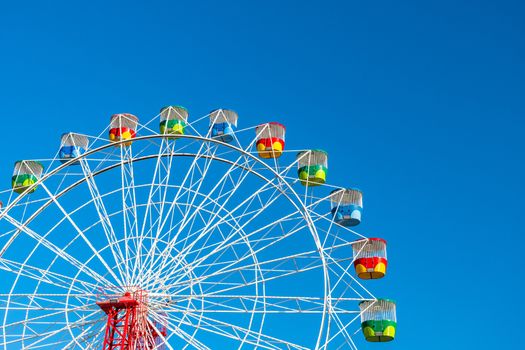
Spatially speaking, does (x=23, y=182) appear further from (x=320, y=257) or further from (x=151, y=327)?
(x=320, y=257)

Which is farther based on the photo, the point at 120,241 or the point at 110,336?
the point at 120,241

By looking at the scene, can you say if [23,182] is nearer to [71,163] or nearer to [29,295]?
[71,163]

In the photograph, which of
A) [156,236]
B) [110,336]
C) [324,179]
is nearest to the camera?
[110,336]

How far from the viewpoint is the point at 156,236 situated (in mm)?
25609

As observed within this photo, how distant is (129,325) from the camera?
941 inches

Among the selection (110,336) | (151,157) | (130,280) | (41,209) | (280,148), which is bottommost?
(110,336)

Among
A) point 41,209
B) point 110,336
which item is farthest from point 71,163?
point 110,336

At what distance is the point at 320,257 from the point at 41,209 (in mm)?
8175

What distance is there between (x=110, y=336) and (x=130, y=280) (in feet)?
5.40

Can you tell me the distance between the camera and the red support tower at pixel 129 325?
77.9ft

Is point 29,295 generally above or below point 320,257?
below

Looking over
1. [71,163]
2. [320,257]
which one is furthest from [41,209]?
[320,257]

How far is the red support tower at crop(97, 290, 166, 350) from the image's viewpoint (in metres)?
23.7

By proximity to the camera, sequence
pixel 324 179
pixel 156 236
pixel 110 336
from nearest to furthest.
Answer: pixel 110 336
pixel 156 236
pixel 324 179
